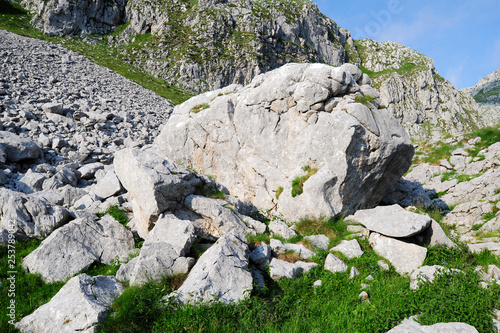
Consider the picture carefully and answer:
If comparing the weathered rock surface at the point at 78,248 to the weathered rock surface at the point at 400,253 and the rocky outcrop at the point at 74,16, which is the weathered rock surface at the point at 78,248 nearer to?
the weathered rock surface at the point at 400,253

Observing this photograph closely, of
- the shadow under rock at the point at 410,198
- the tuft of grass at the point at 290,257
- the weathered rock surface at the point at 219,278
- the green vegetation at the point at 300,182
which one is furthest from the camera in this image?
the shadow under rock at the point at 410,198

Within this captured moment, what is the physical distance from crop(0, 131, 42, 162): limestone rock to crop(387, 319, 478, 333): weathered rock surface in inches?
840

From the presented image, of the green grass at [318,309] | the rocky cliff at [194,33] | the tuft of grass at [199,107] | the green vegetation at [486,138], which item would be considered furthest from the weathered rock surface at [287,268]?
the rocky cliff at [194,33]

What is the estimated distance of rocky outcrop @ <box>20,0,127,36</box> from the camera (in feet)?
284

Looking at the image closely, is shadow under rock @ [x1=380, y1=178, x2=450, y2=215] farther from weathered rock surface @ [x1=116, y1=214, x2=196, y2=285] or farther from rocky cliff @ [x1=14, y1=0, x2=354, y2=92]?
rocky cliff @ [x1=14, y1=0, x2=354, y2=92]

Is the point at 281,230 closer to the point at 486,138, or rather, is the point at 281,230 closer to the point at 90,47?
the point at 486,138

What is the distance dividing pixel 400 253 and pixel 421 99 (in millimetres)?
159043

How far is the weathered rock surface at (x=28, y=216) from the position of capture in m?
9.98

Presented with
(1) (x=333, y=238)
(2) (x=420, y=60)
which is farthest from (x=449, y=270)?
(2) (x=420, y=60)

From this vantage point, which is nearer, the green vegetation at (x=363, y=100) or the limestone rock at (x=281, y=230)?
the limestone rock at (x=281, y=230)

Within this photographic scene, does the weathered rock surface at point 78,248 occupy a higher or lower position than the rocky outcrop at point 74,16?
lower

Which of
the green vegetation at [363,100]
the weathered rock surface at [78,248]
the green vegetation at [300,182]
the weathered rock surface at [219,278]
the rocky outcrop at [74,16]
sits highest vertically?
the rocky outcrop at [74,16]

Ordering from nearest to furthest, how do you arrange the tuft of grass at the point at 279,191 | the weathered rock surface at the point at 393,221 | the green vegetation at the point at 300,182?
the weathered rock surface at the point at 393,221 → the green vegetation at the point at 300,182 → the tuft of grass at the point at 279,191

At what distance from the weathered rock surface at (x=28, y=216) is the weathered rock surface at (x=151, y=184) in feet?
9.52
